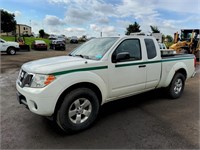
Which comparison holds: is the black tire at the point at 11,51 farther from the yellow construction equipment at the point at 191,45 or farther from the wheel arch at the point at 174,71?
the wheel arch at the point at 174,71

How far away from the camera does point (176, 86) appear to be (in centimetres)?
538

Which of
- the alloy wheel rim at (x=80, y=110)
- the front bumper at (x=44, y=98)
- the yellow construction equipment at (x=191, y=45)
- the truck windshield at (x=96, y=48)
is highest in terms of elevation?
the yellow construction equipment at (x=191, y=45)

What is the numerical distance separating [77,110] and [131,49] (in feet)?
6.19

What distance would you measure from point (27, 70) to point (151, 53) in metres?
2.91

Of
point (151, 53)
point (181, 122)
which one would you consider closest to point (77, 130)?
point (181, 122)

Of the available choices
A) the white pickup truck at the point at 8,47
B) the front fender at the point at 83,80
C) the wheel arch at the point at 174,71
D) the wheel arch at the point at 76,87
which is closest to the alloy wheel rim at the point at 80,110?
the wheel arch at the point at 76,87

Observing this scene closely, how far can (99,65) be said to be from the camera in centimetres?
352

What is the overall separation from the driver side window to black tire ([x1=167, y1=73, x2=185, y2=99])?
5.32ft

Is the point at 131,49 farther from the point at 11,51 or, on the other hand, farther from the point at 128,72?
the point at 11,51

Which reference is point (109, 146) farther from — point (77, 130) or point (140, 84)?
point (140, 84)

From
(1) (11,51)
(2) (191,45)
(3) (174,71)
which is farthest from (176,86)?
(1) (11,51)

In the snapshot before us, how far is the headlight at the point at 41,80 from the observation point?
9.83 ft

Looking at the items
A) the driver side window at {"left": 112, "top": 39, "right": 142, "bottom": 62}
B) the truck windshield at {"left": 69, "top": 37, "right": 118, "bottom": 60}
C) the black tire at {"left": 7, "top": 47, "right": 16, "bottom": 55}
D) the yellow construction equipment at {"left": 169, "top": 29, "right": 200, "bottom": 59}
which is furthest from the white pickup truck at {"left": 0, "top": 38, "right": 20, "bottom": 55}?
the driver side window at {"left": 112, "top": 39, "right": 142, "bottom": 62}

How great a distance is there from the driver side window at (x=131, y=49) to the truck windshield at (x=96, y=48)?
196 millimetres
